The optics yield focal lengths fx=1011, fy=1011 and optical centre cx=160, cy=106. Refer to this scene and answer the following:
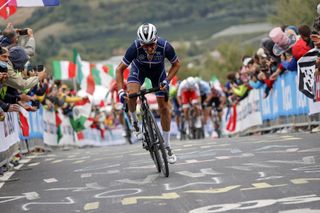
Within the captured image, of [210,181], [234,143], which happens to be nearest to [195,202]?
[210,181]

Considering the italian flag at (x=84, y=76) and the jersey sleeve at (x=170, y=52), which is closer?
the jersey sleeve at (x=170, y=52)

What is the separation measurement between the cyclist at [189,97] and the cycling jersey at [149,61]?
14.8 m

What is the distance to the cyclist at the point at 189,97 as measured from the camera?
29859 mm

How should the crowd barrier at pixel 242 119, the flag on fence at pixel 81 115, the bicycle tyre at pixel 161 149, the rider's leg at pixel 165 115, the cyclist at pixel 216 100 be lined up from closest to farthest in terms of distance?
the bicycle tyre at pixel 161 149, the rider's leg at pixel 165 115, the crowd barrier at pixel 242 119, the cyclist at pixel 216 100, the flag on fence at pixel 81 115

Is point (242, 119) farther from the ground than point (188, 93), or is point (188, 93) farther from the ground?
point (188, 93)

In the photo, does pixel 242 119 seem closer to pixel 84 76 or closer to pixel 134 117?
pixel 84 76

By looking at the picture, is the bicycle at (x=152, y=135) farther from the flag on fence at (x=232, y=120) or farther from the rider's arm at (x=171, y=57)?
the flag on fence at (x=232, y=120)

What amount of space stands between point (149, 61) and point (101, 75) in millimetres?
25990

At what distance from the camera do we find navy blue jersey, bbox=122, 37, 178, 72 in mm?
14398

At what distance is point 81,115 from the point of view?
34.8m

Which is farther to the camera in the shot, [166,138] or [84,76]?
[84,76]

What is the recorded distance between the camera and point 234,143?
61.1 ft

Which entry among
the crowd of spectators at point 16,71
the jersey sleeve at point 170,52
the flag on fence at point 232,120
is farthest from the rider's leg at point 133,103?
the flag on fence at point 232,120

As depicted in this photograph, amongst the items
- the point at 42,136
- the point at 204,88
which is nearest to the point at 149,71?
the point at 42,136
